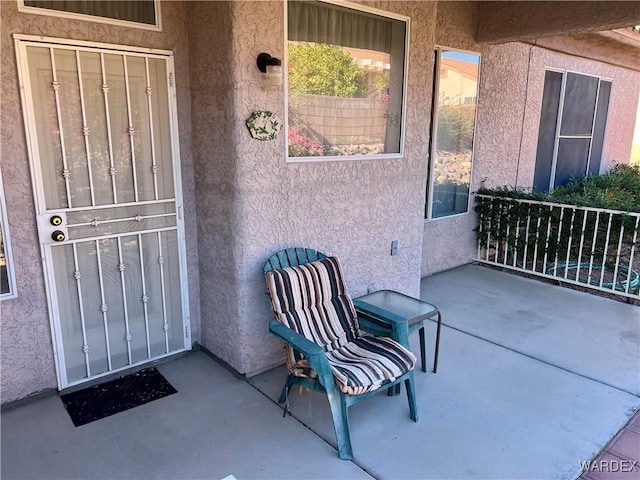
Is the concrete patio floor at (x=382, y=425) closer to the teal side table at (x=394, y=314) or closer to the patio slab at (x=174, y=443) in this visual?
the patio slab at (x=174, y=443)

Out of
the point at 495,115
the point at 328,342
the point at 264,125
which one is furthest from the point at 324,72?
the point at 495,115

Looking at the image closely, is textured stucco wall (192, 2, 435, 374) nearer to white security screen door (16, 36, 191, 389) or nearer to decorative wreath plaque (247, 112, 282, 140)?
decorative wreath plaque (247, 112, 282, 140)

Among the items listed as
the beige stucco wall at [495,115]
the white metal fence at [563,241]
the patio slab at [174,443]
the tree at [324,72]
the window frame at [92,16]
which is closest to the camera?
the patio slab at [174,443]

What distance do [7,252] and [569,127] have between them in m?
8.20

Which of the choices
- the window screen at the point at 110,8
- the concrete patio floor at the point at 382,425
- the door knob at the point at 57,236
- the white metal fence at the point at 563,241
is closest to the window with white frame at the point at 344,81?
the window screen at the point at 110,8

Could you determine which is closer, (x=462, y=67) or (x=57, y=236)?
(x=57, y=236)

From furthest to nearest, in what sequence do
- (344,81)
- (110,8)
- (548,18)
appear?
1. (548,18)
2. (344,81)
3. (110,8)

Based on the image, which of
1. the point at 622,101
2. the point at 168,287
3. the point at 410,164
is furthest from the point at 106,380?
the point at 622,101

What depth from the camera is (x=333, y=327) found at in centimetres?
322

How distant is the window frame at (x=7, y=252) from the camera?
2.75m

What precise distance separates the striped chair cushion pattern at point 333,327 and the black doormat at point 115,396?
1039 millimetres

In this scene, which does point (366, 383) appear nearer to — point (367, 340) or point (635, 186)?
point (367, 340)

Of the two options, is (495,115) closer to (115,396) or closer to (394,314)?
(394,314)

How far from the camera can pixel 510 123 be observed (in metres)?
6.42
